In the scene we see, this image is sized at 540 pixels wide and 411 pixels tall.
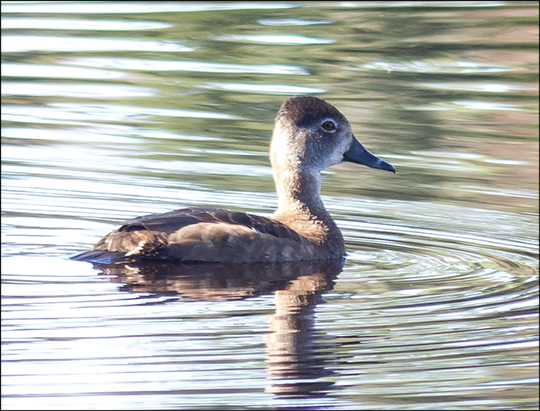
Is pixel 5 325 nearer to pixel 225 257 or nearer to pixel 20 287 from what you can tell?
pixel 20 287

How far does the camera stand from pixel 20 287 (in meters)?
7.09

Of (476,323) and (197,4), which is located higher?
(197,4)

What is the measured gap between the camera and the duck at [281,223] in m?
7.79

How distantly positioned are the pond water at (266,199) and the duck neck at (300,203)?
1.27ft

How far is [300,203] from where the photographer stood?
891 cm

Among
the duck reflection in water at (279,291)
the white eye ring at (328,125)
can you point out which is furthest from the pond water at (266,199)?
the white eye ring at (328,125)

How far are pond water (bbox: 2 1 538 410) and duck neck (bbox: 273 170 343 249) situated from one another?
388 mm

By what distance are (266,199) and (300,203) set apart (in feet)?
3.33

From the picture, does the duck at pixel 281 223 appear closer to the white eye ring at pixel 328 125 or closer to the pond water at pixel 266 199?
the white eye ring at pixel 328 125

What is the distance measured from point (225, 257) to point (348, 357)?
202 centimetres

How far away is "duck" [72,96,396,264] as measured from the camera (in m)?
7.79

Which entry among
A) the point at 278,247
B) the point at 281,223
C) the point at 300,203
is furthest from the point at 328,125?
the point at 278,247

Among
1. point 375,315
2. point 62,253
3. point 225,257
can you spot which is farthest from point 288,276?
point 62,253

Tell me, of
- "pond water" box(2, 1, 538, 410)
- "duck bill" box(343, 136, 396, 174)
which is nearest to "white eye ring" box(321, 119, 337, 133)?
"duck bill" box(343, 136, 396, 174)
